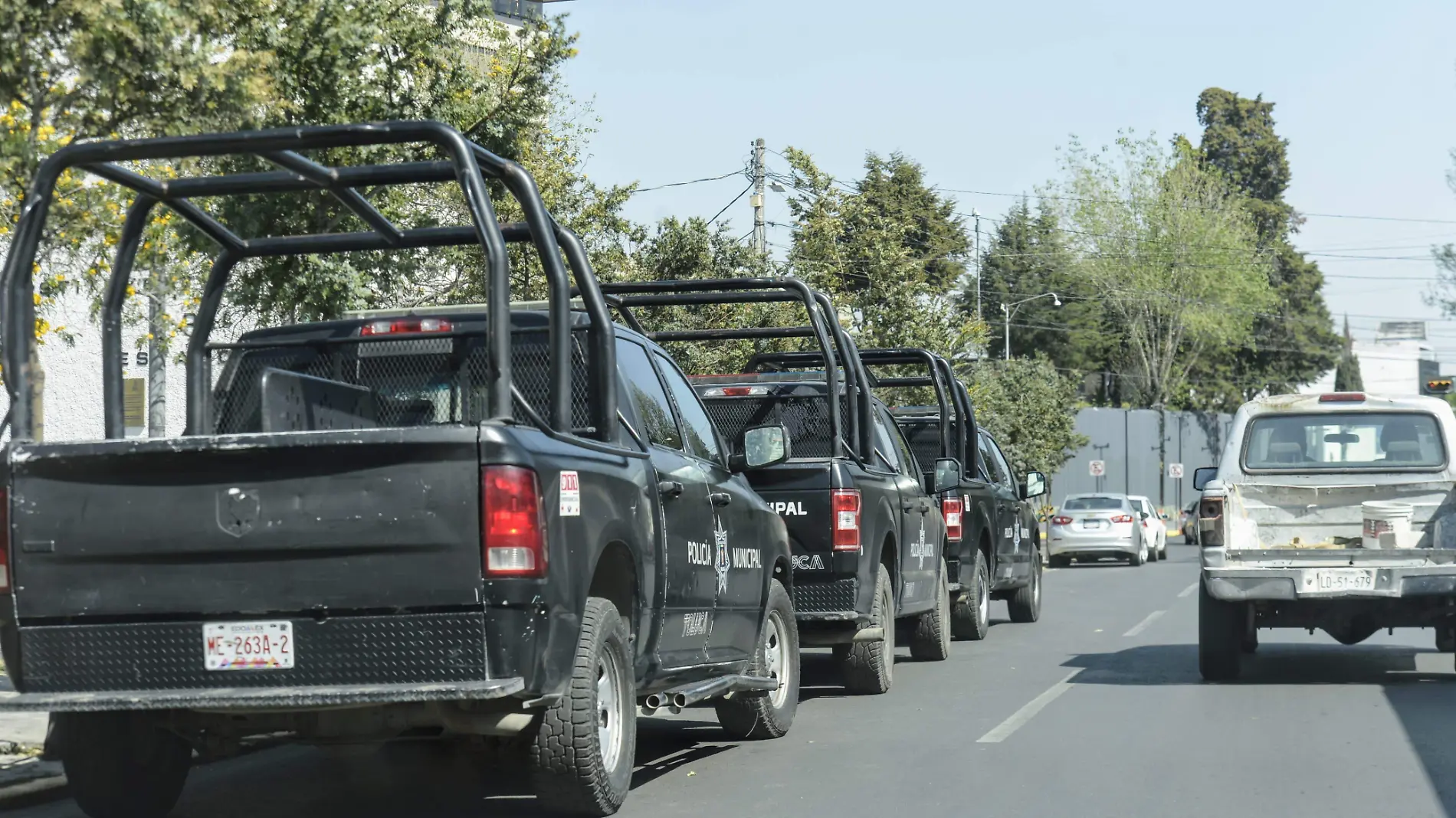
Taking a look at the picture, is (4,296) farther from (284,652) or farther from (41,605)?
(284,652)

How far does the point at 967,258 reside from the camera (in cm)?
8250

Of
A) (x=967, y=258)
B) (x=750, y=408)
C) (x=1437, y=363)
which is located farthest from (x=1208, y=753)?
(x=1437, y=363)

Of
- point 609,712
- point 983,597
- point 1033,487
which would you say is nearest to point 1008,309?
point 1033,487

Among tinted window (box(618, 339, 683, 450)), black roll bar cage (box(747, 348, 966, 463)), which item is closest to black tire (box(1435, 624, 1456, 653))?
black roll bar cage (box(747, 348, 966, 463))

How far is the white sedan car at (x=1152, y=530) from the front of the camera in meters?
37.8

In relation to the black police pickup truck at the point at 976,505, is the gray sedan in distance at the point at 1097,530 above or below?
below

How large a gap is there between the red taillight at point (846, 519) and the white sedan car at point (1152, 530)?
87.6ft

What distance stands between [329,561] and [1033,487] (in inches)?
563

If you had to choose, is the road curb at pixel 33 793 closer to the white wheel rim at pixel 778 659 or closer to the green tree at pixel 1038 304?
the white wheel rim at pixel 778 659

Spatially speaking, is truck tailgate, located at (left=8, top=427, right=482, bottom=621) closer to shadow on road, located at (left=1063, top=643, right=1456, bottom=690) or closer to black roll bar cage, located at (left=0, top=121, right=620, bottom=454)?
black roll bar cage, located at (left=0, top=121, right=620, bottom=454)

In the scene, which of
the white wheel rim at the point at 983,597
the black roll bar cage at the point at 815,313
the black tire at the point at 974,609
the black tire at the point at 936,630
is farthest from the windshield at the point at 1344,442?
the white wheel rim at the point at 983,597

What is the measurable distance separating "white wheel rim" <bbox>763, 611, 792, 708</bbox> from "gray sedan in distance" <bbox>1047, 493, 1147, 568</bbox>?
83.6ft

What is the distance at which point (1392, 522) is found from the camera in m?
12.9

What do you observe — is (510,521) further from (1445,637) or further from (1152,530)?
(1152,530)
